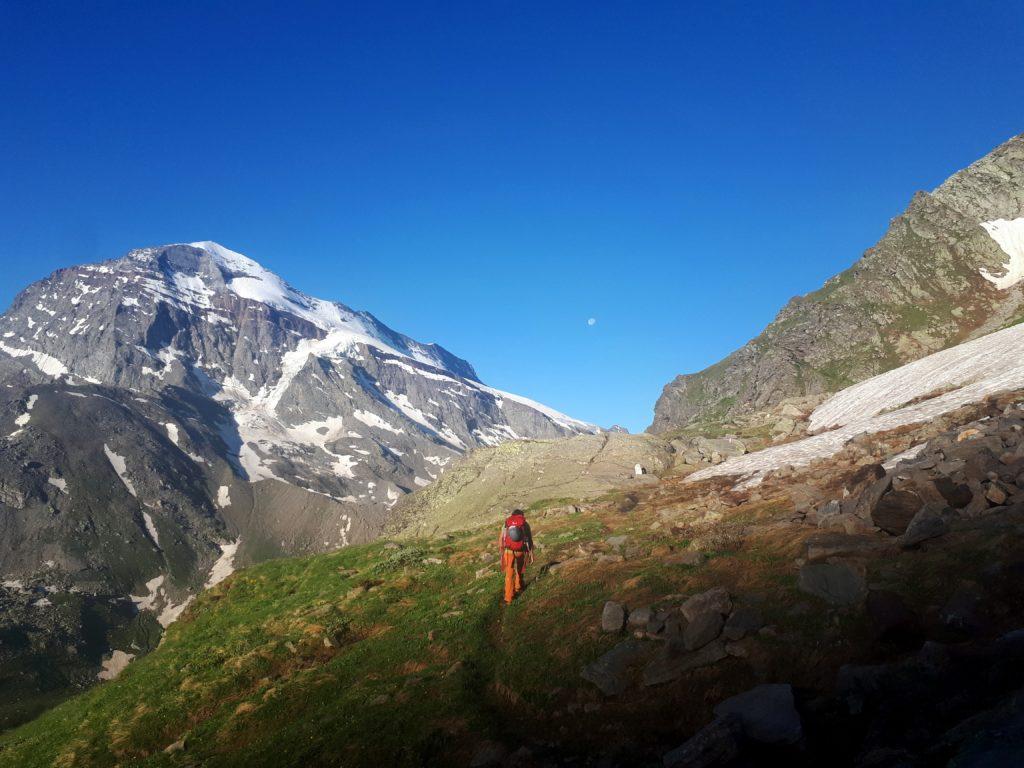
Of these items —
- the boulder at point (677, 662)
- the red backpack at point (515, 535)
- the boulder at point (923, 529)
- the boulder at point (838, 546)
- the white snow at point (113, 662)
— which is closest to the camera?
the boulder at point (677, 662)

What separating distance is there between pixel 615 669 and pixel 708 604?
9.77ft

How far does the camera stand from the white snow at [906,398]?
121 feet

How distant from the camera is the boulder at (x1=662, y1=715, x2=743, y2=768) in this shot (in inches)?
385

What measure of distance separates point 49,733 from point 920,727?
28.0 meters

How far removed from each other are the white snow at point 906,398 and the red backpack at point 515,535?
59.3 feet

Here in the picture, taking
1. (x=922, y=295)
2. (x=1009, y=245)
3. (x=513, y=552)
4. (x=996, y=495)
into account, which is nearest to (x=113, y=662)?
(x=513, y=552)

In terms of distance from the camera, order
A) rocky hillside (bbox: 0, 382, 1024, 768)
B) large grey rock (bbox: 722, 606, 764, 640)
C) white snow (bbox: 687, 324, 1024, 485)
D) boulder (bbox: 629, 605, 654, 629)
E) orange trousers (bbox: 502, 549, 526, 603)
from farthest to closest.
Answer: white snow (bbox: 687, 324, 1024, 485)
orange trousers (bbox: 502, 549, 526, 603)
boulder (bbox: 629, 605, 654, 629)
large grey rock (bbox: 722, 606, 764, 640)
rocky hillside (bbox: 0, 382, 1024, 768)

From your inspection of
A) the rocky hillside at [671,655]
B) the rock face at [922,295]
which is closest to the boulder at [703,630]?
the rocky hillside at [671,655]

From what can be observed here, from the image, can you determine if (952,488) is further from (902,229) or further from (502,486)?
(902,229)

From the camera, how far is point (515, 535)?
22969mm

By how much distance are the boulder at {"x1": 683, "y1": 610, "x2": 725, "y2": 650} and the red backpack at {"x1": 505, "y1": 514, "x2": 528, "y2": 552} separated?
9118mm

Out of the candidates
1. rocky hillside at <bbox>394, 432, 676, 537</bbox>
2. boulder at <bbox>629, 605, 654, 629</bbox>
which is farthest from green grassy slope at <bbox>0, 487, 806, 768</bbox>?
rocky hillside at <bbox>394, 432, 676, 537</bbox>

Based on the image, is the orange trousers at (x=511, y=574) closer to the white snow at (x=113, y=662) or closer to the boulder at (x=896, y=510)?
the boulder at (x=896, y=510)

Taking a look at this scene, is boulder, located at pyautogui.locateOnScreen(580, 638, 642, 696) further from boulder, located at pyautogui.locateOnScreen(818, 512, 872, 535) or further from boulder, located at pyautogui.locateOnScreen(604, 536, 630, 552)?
boulder, located at pyautogui.locateOnScreen(604, 536, 630, 552)
